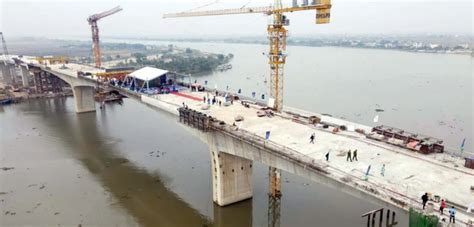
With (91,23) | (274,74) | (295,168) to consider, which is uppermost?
(91,23)

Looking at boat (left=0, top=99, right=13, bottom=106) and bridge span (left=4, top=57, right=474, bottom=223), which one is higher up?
bridge span (left=4, top=57, right=474, bottom=223)

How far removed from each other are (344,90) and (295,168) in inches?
2764

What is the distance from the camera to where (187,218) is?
34688 millimetres

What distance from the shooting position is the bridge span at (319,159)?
69.8 feet

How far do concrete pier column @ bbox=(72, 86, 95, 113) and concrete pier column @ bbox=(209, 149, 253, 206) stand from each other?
1928 inches

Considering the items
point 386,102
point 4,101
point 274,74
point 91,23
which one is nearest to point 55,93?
point 4,101

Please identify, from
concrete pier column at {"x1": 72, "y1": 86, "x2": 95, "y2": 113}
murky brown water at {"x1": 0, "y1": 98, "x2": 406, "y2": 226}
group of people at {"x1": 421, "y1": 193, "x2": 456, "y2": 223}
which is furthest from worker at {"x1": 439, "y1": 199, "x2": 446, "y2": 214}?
concrete pier column at {"x1": 72, "y1": 86, "x2": 95, "y2": 113}

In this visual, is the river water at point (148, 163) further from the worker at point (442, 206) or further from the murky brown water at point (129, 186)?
the worker at point (442, 206)

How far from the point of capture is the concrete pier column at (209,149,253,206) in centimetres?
3462

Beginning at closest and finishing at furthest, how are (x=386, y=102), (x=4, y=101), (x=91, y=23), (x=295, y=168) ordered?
(x=295, y=168)
(x=386, y=102)
(x=4, y=101)
(x=91, y=23)

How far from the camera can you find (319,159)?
25.9 meters

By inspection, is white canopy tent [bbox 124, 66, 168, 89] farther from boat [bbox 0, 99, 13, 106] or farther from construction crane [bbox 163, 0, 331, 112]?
boat [bbox 0, 99, 13, 106]

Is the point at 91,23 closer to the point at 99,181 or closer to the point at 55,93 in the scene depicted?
the point at 55,93

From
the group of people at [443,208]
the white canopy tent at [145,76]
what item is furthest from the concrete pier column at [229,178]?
the white canopy tent at [145,76]
